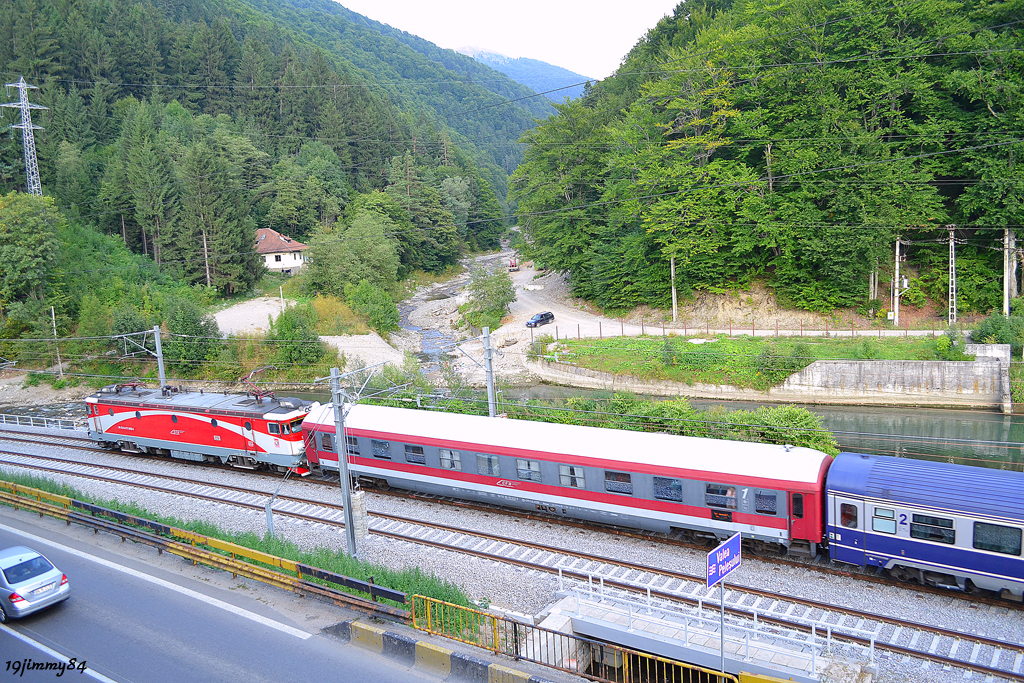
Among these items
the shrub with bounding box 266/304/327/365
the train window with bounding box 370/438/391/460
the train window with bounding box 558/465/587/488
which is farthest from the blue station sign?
the shrub with bounding box 266/304/327/365

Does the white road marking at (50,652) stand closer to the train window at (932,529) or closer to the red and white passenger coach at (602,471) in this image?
the red and white passenger coach at (602,471)

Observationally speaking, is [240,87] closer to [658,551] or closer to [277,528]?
[277,528]

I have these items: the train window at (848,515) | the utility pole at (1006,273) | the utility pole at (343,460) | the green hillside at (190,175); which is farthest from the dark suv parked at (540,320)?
the train window at (848,515)

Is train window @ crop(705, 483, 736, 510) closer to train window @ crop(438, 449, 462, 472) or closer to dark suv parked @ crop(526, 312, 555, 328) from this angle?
train window @ crop(438, 449, 462, 472)

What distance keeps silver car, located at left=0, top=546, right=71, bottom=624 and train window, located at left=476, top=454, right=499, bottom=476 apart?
11184mm

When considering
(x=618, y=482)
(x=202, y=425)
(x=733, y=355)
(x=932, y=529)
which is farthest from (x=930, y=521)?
(x=733, y=355)

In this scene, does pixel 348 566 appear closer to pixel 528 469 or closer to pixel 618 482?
pixel 528 469

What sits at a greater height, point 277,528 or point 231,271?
point 231,271

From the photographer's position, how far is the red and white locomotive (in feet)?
86.5

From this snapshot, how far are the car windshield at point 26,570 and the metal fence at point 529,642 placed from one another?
8.30 meters

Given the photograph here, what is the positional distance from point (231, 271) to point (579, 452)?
5656 cm

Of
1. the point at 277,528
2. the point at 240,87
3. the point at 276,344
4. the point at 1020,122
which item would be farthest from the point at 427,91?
the point at 277,528

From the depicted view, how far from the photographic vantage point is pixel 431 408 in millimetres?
30188

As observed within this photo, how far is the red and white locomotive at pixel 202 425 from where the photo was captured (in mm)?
26359
